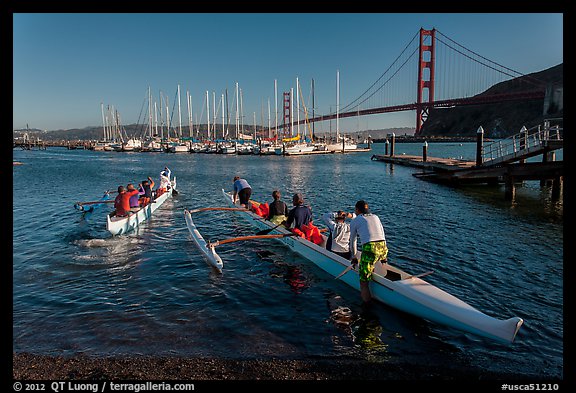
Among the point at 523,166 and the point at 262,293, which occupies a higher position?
the point at 523,166

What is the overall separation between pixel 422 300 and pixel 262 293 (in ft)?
11.7

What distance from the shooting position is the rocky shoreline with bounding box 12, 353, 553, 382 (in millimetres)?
5492

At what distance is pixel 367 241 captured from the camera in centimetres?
758

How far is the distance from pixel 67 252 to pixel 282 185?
71.8 ft

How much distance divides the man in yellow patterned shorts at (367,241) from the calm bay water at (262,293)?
2.06ft

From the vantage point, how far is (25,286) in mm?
9383

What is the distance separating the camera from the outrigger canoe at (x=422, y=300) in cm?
589

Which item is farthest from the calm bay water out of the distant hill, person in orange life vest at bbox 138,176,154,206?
the distant hill

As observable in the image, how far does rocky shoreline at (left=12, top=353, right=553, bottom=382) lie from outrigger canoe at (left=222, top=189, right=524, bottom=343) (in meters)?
0.65

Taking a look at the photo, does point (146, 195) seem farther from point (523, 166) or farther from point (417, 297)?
point (523, 166)

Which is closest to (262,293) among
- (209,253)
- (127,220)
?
(209,253)

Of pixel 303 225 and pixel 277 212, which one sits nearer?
pixel 303 225
